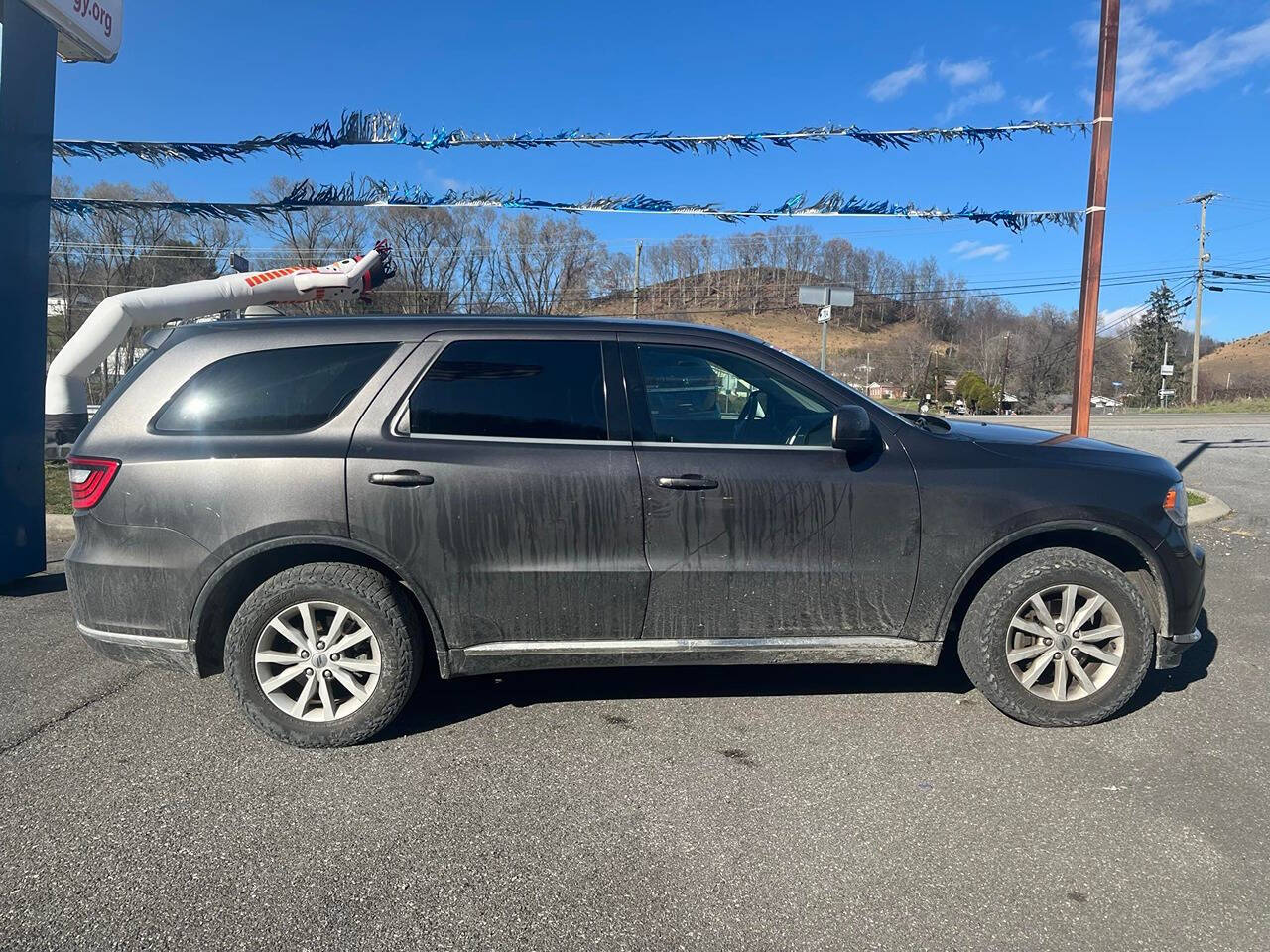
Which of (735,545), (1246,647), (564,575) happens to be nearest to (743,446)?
(735,545)

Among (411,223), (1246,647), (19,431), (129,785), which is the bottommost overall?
(129,785)

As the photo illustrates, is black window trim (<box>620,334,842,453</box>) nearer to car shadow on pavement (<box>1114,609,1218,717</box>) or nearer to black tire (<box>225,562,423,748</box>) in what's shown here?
black tire (<box>225,562,423,748</box>)

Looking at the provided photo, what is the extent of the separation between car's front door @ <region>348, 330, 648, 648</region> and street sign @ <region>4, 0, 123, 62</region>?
15.9ft

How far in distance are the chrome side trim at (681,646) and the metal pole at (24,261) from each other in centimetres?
454

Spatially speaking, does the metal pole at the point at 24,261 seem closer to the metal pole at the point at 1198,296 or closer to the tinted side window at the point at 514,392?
the tinted side window at the point at 514,392

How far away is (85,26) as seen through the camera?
20.8 feet

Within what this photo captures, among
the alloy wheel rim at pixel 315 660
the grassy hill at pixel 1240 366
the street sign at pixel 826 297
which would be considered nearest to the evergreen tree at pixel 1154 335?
the grassy hill at pixel 1240 366

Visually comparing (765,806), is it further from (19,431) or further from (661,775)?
(19,431)

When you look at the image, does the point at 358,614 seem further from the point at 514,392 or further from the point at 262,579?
the point at 514,392

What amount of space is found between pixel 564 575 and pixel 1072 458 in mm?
2322

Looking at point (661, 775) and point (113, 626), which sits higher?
point (113, 626)

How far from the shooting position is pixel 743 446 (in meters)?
3.69

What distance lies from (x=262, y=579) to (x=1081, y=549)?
3.68m

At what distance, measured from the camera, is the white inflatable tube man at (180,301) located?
8891 millimetres
